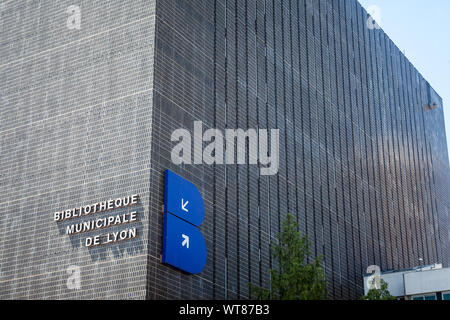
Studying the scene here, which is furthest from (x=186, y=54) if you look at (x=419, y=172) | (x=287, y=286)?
(x=419, y=172)

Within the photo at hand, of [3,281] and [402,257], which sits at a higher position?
[402,257]

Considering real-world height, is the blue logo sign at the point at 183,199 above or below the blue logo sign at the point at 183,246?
above

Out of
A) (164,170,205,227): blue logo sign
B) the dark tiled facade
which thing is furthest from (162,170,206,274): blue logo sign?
the dark tiled facade

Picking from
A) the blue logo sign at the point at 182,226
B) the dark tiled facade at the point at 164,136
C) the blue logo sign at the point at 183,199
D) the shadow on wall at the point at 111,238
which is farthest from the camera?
the dark tiled facade at the point at 164,136

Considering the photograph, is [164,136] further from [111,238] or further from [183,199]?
[111,238]

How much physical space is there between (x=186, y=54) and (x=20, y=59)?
37.6 ft

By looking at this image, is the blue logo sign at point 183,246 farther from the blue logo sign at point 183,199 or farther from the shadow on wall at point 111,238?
the shadow on wall at point 111,238

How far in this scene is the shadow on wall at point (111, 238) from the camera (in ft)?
140

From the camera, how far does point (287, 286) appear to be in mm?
42438

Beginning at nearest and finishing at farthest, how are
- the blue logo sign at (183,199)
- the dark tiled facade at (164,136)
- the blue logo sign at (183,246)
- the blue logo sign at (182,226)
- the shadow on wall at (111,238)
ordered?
the shadow on wall at (111,238), the blue logo sign at (183,246), the blue logo sign at (182,226), the blue logo sign at (183,199), the dark tiled facade at (164,136)

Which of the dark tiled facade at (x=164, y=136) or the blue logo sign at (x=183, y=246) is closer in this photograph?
the blue logo sign at (x=183, y=246)

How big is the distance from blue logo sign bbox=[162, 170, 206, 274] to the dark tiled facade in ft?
1.71

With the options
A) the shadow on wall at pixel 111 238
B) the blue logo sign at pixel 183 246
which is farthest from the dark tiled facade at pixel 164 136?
the blue logo sign at pixel 183 246

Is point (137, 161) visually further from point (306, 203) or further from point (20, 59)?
point (306, 203)
